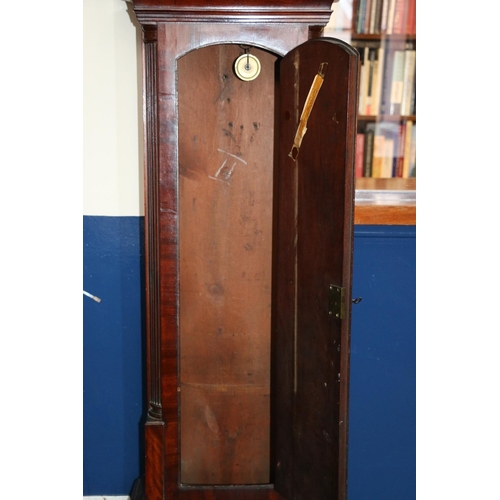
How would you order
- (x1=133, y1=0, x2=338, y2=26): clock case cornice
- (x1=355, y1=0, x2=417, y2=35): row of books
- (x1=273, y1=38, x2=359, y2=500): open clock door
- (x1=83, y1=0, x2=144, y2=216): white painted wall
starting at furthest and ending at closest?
(x1=355, y1=0, x2=417, y2=35): row of books, (x1=83, y1=0, x2=144, y2=216): white painted wall, (x1=133, y1=0, x2=338, y2=26): clock case cornice, (x1=273, y1=38, x2=359, y2=500): open clock door

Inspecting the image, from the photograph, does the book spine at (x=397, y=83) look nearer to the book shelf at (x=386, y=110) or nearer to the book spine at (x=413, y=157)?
the book shelf at (x=386, y=110)

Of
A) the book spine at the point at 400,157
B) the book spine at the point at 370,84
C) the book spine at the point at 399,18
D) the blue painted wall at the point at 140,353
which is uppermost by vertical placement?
the book spine at the point at 399,18

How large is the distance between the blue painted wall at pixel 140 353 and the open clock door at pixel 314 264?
0.41 m

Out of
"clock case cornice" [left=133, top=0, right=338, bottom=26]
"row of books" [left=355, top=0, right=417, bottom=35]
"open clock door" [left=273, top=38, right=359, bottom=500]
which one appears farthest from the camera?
"row of books" [left=355, top=0, right=417, bottom=35]

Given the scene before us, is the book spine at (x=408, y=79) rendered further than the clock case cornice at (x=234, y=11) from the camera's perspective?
Yes

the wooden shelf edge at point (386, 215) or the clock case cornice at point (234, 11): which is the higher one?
the clock case cornice at point (234, 11)

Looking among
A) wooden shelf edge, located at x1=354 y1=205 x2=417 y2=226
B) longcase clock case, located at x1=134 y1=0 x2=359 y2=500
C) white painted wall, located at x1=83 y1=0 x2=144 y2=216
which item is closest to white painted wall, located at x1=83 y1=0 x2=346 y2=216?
white painted wall, located at x1=83 y1=0 x2=144 y2=216

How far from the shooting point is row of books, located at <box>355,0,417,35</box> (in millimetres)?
2070

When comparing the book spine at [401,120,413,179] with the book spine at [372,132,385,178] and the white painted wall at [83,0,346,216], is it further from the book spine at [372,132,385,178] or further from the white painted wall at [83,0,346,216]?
the white painted wall at [83,0,346,216]

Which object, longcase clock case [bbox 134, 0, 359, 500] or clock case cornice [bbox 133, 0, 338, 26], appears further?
clock case cornice [bbox 133, 0, 338, 26]

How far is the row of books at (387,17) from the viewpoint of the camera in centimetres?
207

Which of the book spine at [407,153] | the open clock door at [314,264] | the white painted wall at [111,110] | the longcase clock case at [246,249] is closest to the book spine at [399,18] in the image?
the book spine at [407,153]

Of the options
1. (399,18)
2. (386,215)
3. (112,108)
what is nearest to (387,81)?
(399,18)

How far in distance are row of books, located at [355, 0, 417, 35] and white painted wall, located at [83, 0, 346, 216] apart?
0.24 feet
